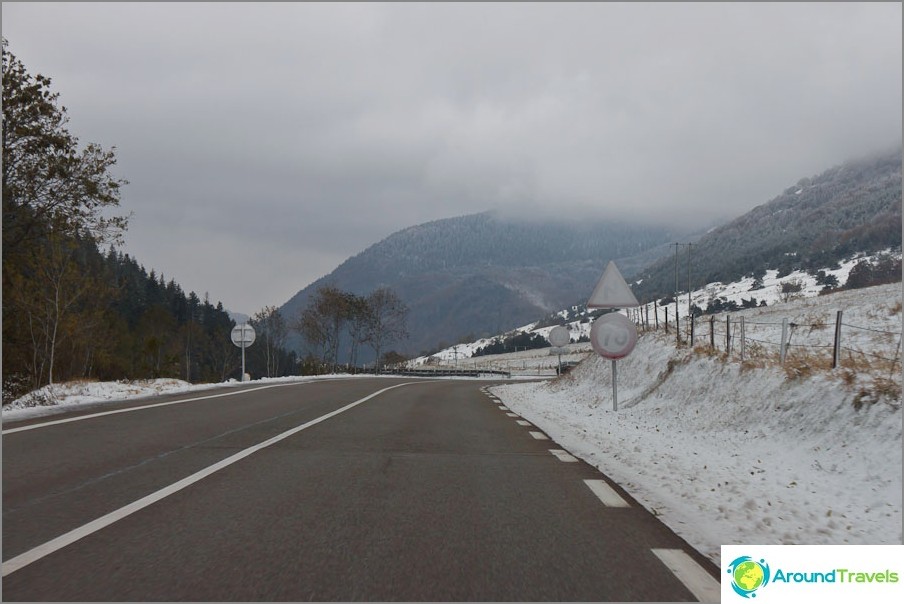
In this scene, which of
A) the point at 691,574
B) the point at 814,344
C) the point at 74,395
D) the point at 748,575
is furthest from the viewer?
the point at 814,344

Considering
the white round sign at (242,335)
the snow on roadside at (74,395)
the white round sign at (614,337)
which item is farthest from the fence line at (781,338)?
the white round sign at (242,335)

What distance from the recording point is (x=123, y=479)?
6.73 meters

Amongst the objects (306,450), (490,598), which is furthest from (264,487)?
(490,598)

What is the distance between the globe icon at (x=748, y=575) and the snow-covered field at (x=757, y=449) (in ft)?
1.38

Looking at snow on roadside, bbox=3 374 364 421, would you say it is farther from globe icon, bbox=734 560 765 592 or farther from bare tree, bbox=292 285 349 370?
bare tree, bbox=292 285 349 370

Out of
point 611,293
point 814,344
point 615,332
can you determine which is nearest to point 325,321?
point 814,344

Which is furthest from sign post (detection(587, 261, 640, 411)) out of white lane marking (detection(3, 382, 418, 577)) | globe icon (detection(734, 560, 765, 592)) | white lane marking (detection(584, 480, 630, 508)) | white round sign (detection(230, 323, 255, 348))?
white round sign (detection(230, 323, 255, 348))

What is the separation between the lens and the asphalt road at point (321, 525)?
12.5ft

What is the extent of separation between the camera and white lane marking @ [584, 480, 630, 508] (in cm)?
599

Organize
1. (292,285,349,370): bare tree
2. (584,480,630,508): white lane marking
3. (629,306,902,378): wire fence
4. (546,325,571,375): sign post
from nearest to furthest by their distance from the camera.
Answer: (584,480,630,508): white lane marking
(629,306,902,378): wire fence
(546,325,571,375): sign post
(292,285,349,370): bare tree

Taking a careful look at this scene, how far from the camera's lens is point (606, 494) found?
6410 mm

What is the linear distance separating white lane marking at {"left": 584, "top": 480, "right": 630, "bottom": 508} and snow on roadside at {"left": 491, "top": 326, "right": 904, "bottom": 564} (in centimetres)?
19

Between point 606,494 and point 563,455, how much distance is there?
259 centimetres

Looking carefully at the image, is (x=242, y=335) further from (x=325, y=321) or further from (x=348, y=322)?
(x=348, y=322)
